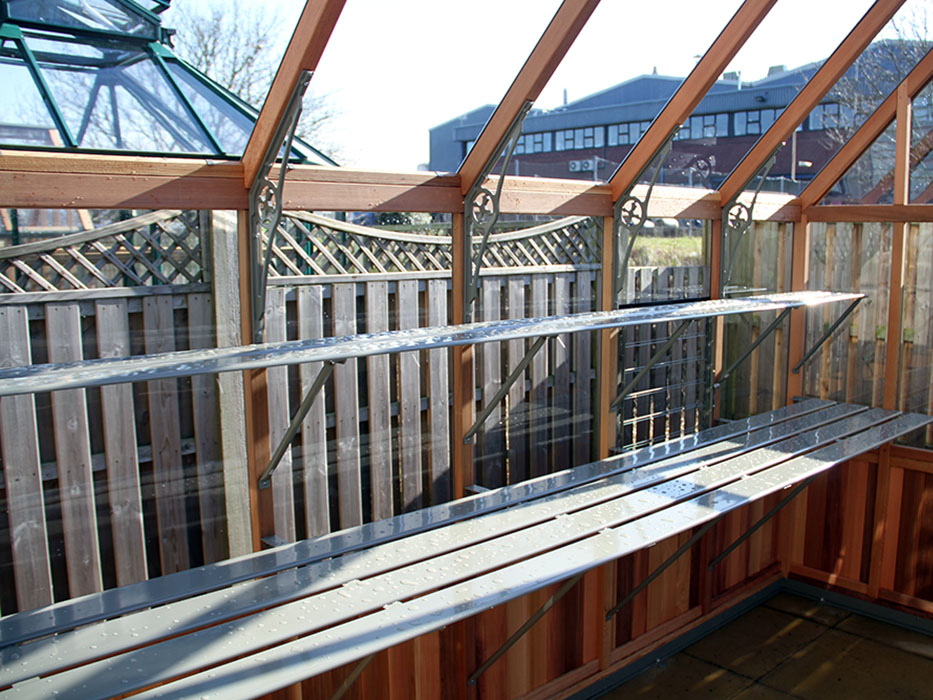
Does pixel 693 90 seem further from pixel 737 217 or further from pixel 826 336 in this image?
pixel 826 336

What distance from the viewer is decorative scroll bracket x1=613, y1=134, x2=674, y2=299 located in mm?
3248

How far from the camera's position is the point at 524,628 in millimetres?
2797

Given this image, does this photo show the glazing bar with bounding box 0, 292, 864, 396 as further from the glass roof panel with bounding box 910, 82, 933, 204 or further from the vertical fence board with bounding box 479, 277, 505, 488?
the glass roof panel with bounding box 910, 82, 933, 204

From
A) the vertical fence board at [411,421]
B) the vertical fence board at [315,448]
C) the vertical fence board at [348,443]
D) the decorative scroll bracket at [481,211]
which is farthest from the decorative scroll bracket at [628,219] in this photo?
the vertical fence board at [315,448]

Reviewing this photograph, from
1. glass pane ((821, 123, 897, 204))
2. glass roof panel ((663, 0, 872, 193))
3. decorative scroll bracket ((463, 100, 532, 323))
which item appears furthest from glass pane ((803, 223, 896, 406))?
decorative scroll bracket ((463, 100, 532, 323))

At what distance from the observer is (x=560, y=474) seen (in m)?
3.01

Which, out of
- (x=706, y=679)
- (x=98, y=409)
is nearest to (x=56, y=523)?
(x=98, y=409)

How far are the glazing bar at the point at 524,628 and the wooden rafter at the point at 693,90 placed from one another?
4.97ft

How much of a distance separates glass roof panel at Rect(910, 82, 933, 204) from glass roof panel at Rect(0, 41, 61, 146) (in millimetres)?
3520

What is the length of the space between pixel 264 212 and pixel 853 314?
3185 millimetres

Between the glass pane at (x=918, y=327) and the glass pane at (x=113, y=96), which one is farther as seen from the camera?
the glass pane at (x=918, y=327)

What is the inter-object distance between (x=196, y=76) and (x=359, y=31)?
435 millimetres

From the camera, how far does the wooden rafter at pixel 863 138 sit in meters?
3.62

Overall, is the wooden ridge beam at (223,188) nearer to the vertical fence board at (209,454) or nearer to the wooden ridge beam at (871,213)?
the vertical fence board at (209,454)
